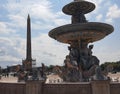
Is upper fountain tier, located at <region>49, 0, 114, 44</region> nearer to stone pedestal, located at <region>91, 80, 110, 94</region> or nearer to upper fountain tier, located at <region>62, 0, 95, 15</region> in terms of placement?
upper fountain tier, located at <region>62, 0, 95, 15</region>

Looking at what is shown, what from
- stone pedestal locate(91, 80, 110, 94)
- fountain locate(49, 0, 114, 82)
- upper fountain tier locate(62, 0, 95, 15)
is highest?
upper fountain tier locate(62, 0, 95, 15)

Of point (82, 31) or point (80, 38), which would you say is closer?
point (82, 31)

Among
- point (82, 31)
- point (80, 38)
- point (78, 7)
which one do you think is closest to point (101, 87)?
point (82, 31)

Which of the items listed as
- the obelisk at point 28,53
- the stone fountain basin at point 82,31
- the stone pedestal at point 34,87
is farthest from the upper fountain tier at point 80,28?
the obelisk at point 28,53

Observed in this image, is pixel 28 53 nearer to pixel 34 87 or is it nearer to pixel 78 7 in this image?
pixel 78 7

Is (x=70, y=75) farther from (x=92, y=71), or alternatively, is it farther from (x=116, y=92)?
(x=116, y=92)

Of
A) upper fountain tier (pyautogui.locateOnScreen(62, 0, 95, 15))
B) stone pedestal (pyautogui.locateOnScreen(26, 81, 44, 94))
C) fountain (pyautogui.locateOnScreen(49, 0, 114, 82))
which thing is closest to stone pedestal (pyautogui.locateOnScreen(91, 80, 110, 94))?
stone pedestal (pyautogui.locateOnScreen(26, 81, 44, 94))

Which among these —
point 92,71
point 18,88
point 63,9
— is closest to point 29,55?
point 63,9

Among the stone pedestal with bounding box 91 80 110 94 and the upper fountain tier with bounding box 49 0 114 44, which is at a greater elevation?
the upper fountain tier with bounding box 49 0 114 44

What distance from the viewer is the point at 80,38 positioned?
17.4 metres

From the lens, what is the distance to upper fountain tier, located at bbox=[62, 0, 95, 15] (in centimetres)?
1828

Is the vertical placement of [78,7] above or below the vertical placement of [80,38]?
above

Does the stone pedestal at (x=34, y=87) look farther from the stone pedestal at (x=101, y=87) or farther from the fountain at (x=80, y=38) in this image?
the fountain at (x=80, y=38)

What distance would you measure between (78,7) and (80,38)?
8.48 ft
